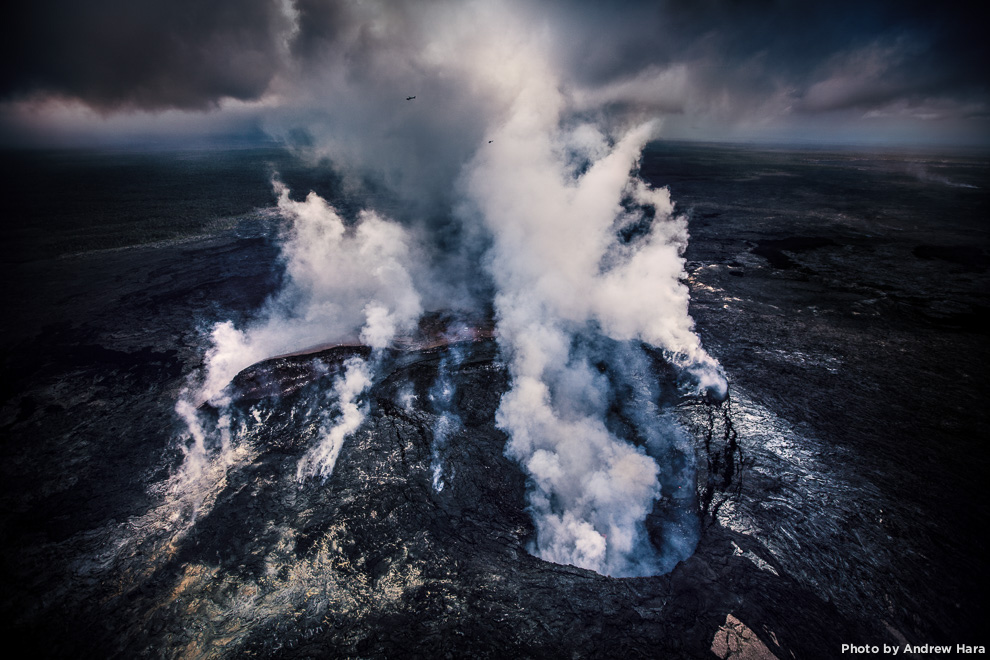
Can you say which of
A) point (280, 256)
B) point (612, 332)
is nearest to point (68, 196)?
point (280, 256)

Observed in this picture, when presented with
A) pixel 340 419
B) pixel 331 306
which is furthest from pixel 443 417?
pixel 331 306

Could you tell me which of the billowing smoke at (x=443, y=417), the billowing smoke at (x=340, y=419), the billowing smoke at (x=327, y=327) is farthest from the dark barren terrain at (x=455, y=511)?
the billowing smoke at (x=327, y=327)

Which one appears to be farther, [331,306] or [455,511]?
[331,306]

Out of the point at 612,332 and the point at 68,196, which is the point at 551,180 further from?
the point at 68,196

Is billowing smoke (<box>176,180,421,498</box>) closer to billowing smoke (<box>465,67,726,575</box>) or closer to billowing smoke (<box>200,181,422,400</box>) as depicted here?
billowing smoke (<box>200,181,422,400</box>)

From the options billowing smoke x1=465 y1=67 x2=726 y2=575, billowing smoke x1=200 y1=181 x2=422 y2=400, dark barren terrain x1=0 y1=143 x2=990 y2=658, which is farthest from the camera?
billowing smoke x1=200 y1=181 x2=422 y2=400

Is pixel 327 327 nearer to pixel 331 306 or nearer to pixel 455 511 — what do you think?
pixel 331 306

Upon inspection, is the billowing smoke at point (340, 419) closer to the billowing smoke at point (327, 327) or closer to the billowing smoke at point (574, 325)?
the billowing smoke at point (327, 327)

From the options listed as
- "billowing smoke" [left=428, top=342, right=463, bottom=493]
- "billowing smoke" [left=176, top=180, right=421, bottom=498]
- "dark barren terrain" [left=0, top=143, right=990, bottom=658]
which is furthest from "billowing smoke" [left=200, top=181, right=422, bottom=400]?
"billowing smoke" [left=428, top=342, right=463, bottom=493]
